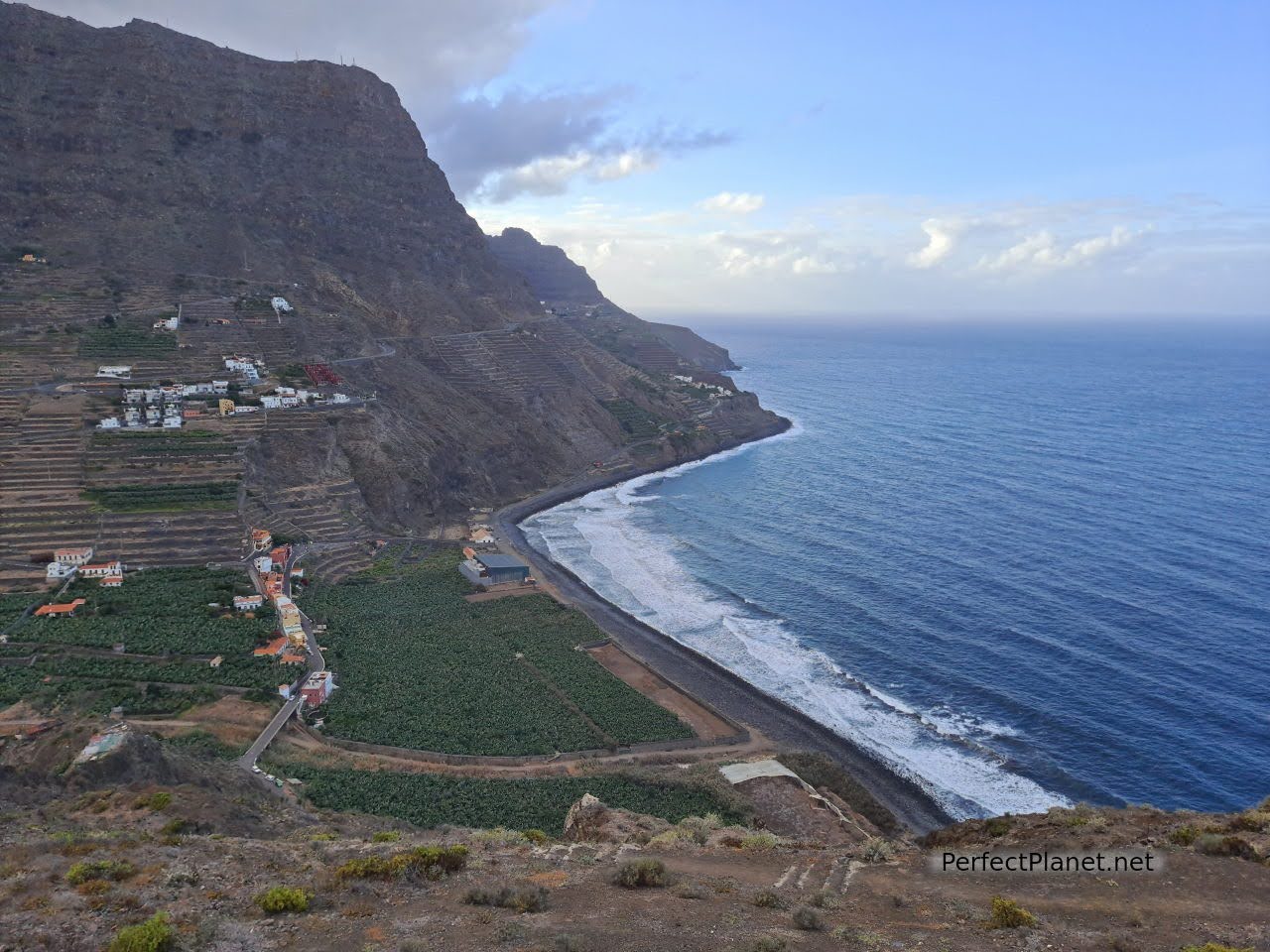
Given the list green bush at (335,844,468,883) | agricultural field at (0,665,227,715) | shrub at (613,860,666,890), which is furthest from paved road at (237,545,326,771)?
shrub at (613,860,666,890)

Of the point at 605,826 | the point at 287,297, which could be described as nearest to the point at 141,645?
the point at 605,826

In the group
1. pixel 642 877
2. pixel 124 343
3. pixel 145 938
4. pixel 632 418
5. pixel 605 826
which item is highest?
pixel 124 343

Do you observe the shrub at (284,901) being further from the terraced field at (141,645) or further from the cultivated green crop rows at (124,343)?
the cultivated green crop rows at (124,343)

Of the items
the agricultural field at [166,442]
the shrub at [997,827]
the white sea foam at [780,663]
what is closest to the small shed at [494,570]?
the white sea foam at [780,663]

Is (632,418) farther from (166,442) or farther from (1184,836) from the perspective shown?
(1184,836)

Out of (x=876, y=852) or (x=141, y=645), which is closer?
(x=876, y=852)
